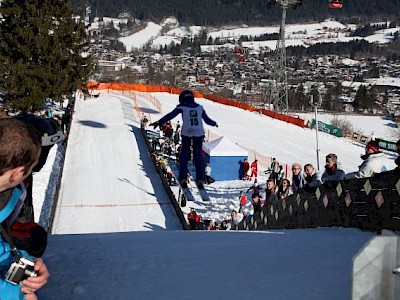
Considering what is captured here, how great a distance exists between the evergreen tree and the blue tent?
50.3 feet

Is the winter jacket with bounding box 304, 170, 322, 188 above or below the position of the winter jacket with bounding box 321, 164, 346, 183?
below

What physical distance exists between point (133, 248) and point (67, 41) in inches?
1222

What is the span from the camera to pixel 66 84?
32625 millimetres

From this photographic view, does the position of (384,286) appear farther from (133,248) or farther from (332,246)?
(332,246)

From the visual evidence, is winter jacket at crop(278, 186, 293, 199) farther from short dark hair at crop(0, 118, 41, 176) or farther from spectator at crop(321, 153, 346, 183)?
short dark hair at crop(0, 118, 41, 176)

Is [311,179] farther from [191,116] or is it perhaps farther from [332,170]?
[191,116]

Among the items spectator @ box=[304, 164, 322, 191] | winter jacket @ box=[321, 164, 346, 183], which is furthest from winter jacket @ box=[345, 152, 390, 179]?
spectator @ box=[304, 164, 322, 191]

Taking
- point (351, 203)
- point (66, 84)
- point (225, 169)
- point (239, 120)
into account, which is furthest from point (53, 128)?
point (239, 120)

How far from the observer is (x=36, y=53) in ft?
106

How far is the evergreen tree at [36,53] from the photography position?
30812 millimetres

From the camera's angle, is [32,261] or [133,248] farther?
[133,248]

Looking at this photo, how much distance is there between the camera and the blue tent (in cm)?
1977

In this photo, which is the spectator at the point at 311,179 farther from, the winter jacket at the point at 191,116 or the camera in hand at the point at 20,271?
the camera in hand at the point at 20,271

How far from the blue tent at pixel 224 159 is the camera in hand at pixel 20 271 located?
17421mm
